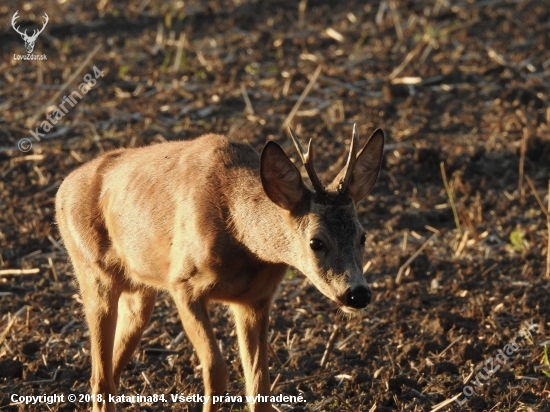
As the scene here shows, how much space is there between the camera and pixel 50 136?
13930mm

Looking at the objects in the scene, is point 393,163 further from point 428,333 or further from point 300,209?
point 300,209

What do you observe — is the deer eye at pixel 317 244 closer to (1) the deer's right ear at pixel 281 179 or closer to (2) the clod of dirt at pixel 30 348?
(1) the deer's right ear at pixel 281 179

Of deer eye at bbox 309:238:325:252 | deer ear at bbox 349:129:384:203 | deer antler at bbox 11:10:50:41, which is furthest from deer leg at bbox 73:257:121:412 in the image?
deer antler at bbox 11:10:50:41

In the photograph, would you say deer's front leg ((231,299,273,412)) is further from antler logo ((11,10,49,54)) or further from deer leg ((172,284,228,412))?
antler logo ((11,10,49,54))

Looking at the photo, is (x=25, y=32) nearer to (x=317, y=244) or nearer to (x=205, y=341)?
(x=205, y=341)

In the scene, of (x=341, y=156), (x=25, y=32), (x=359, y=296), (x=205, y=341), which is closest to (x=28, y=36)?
(x=25, y=32)

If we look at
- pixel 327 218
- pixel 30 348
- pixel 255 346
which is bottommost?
pixel 30 348

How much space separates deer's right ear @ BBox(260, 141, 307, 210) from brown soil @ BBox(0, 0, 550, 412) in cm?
184

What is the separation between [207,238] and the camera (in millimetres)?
7828

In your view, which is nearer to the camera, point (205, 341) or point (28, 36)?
point (205, 341)

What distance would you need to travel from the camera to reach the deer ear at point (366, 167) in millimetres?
7734

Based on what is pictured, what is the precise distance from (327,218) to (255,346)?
1324mm

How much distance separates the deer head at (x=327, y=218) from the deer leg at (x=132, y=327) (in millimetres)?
1698

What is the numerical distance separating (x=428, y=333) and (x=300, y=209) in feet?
8.61
